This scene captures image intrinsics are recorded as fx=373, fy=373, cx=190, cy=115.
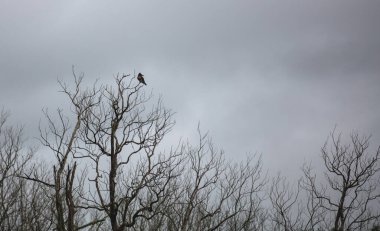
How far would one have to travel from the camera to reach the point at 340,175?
12.4 meters

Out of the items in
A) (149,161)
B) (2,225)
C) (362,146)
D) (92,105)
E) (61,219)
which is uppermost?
(362,146)

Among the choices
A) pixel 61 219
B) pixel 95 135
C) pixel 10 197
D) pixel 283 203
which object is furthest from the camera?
pixel 283 203

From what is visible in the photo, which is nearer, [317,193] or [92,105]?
[92,105]

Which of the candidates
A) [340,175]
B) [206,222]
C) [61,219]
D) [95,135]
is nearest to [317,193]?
[340,175]

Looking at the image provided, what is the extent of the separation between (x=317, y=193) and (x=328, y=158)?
1.32 m

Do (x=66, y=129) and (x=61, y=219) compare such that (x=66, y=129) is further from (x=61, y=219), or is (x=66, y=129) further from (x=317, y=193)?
(x=317, y=193)

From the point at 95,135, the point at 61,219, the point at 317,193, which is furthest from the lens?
the point at 317,193

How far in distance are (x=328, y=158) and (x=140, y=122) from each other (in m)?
7.09

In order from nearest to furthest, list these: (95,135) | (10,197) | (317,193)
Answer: (95,135), (10,197), (317,193)

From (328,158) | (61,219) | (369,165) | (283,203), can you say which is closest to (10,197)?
(61,219)

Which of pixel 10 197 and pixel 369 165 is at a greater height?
pixel 369 165

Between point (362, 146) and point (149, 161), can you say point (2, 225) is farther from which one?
point (362, 146)

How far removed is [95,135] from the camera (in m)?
8.88

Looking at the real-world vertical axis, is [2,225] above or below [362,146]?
below
